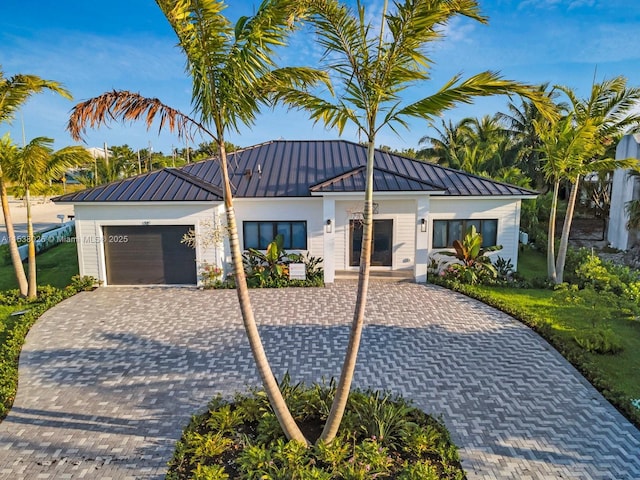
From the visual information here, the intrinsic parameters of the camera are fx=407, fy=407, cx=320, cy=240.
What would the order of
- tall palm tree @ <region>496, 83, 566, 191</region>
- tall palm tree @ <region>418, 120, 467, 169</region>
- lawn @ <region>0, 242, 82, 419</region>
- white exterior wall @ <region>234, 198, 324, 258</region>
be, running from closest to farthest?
lawn @ <region>0, 242, 82, 419</region>
white exterior wall @ <region>234, 198, 324, 258</region>
tall palm tree @ <region>496, 83, 566, 191</region>
tall palm tree @ <region>418, 120, 467, 169</region>

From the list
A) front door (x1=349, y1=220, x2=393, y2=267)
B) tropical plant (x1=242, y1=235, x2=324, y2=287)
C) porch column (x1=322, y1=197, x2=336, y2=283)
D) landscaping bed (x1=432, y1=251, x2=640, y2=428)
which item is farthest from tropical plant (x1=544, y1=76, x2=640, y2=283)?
tropical plant (x1=242, y1=235, x2=324, y2=287)

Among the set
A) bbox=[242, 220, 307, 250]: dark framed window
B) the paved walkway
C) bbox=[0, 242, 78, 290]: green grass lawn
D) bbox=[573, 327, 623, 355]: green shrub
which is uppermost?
bbox=[242, 220, 307, 250]: dark framed window

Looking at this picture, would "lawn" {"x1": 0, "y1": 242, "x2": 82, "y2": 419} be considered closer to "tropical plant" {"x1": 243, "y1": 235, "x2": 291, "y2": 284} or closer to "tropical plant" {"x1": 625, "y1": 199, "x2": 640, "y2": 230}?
"tropical plant" {"x1": 243, "y1": 235, "x2": 291, "y2": 284}

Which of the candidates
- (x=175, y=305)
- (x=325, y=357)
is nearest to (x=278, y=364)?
(x=325, y=357)

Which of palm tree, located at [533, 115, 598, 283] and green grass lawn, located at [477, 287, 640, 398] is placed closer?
green grass lawn, located at [477, 287, 640, 398]

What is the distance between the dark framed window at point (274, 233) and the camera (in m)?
16.3

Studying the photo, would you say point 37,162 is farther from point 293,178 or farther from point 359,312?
point 359,312

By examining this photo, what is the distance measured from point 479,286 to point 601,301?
562cm

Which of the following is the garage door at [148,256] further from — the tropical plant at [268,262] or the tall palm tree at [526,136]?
the tall palm tree at [526,136]

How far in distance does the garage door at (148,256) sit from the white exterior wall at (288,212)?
219 centimetres

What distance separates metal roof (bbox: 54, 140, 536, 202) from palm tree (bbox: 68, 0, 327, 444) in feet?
30.7

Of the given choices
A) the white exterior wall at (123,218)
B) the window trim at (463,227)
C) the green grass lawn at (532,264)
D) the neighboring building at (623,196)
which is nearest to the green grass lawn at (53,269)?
the white exterior wall at (123,218)

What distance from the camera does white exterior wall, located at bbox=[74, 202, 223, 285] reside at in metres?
15.0

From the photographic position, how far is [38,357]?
31.4 feet
